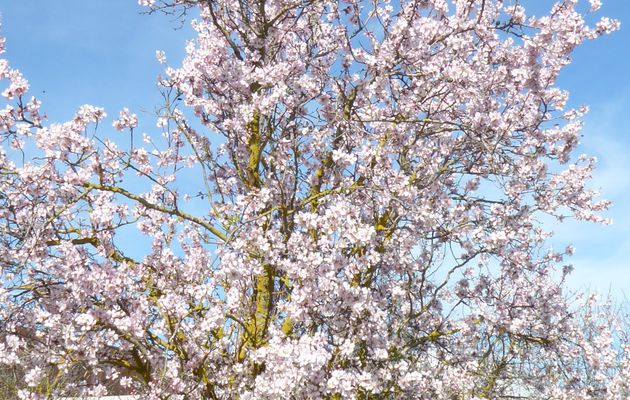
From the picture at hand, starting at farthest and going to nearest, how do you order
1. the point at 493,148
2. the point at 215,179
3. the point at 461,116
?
the point at 215,179 < the point at 461,116 < the point at 493,148

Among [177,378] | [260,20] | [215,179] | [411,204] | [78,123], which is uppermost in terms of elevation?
[260,20]

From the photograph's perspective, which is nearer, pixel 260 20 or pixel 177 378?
pixel 177 378

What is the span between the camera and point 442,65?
9.11m

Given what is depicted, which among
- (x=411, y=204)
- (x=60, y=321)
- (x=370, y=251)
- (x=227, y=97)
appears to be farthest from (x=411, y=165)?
(x=60, y=321)

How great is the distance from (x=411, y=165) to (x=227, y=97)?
304cm

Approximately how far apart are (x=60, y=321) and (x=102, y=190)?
1.99 meters

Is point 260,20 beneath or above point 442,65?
above

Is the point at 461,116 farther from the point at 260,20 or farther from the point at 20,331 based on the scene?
the point at 20,331

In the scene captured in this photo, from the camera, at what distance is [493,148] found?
290 inches

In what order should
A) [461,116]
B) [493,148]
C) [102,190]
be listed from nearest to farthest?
1. [493,148]
2. [102,190]
3. [461,116]

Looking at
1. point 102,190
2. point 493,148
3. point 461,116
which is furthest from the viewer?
point 461,116

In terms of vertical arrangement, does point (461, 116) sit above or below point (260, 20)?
below

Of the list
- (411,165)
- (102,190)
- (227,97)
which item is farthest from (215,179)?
(411,165)

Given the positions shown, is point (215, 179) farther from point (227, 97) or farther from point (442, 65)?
point (442, 65)
